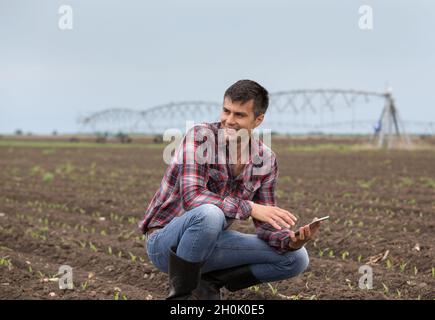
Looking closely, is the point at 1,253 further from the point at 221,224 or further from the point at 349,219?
the point at 349,219

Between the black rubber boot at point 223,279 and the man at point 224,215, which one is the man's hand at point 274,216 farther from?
the black rubber boot at point 223,279

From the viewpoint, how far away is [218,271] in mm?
3799

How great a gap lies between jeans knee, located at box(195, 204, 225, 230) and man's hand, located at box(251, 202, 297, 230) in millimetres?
235

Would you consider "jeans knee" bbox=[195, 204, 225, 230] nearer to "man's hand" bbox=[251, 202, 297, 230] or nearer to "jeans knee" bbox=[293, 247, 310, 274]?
"man's hand" bbox=[251, 202, 297, 230]

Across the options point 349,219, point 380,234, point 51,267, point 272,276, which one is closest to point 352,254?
point 380,234

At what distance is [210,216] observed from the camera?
3.42 meters

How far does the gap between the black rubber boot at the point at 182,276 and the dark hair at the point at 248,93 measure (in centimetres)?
99

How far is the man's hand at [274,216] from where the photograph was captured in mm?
3465

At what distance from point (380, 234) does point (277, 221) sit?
3.83m

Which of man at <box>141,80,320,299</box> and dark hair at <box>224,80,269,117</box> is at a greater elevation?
dark hair at <box>224,80,269,117</box>

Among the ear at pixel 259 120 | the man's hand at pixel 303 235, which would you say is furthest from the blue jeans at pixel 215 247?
the ear at pixel 259 120

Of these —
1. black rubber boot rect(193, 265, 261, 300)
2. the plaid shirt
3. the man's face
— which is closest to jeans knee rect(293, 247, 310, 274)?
the plaid shirt

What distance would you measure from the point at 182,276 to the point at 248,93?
45.8 inches

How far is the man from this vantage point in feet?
11.5
